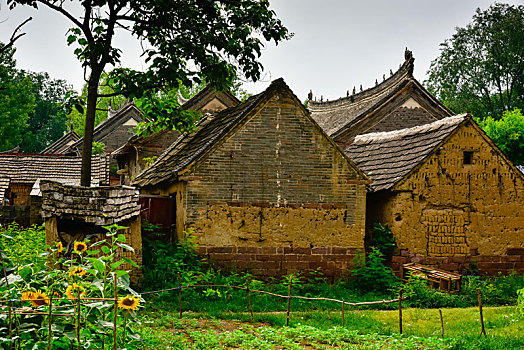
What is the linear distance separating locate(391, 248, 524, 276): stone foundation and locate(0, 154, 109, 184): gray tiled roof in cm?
1274

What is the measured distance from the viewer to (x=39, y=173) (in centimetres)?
2519

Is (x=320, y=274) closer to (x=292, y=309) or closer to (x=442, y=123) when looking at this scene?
(x=292, y=309)

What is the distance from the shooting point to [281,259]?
15.1 meters

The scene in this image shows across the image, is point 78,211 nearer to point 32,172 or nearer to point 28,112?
point 32,172

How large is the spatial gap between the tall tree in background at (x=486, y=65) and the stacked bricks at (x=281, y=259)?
1398 inches

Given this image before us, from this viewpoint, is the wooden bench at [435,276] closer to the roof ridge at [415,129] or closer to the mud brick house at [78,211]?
the roof ridge at [415,129]

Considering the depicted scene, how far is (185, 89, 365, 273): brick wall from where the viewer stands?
14.8 m

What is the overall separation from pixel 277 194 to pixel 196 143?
10.5 ft

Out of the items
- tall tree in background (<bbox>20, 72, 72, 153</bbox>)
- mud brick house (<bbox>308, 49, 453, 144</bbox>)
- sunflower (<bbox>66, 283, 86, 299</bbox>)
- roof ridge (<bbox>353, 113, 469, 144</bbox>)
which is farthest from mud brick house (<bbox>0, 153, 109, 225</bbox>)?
tall tree in background (<bbox>20, 72, 72, 153</bbox>)

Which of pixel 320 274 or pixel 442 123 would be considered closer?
pixel 320 274

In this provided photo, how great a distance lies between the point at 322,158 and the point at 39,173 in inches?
551

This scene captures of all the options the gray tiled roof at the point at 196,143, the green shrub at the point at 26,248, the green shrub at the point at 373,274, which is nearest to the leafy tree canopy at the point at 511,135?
the gray tiled roof at the point at 196,143

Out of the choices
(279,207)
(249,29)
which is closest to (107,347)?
(279,207)

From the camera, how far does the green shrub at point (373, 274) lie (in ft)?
49.2
